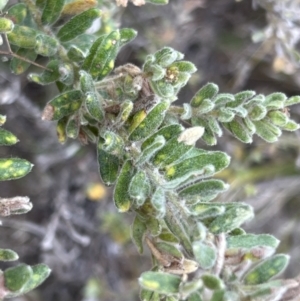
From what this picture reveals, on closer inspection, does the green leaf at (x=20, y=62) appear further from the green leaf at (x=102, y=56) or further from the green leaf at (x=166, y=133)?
the green leaf at (x=166, y=133)

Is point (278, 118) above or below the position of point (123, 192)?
above

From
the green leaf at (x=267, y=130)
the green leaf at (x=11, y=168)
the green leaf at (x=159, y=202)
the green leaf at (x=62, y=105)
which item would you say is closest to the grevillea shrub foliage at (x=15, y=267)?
the green leaf at (x=11, y=168)

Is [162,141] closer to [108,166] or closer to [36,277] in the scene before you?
[108,166]

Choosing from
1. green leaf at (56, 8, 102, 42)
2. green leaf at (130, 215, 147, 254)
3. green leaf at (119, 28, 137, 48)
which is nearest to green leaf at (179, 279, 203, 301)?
green leaf at (130, 215, 147, 254)

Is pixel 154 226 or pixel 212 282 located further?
pixel 154 226

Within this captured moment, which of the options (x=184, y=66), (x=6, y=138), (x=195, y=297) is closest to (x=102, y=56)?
(x=184, y=66)

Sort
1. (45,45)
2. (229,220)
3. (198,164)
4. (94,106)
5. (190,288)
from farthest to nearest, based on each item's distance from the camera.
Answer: (45,45) → (94,106) → (198,164) → (229,220) → (190,288)

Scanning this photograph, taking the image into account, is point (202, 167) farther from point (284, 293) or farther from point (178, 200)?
point (284, 293)
